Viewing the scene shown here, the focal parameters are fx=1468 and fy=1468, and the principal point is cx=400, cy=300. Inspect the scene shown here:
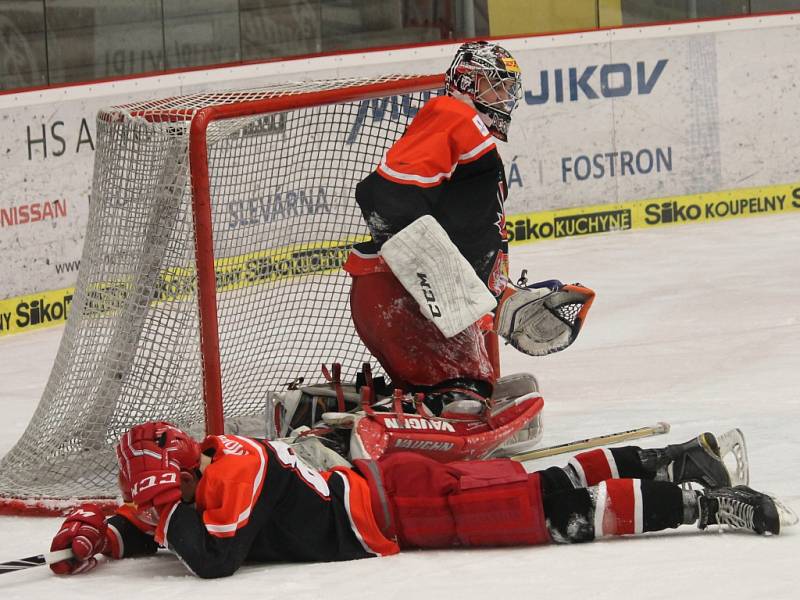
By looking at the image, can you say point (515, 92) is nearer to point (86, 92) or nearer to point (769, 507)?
point (769, 507)

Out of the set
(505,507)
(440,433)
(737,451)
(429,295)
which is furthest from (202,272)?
(737,451)

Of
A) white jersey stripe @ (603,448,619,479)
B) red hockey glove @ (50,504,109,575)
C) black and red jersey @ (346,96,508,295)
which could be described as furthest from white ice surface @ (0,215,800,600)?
black and red jersey @ (346,96,508,295)

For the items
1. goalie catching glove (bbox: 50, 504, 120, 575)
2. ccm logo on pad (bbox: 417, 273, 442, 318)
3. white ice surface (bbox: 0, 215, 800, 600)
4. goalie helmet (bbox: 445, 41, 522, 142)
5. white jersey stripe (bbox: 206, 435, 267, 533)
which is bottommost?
white ice surface (bbox: 0, 215, 800, 600)

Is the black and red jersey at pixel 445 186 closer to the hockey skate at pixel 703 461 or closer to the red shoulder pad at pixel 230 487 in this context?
the hockey skate at pixel 703 461

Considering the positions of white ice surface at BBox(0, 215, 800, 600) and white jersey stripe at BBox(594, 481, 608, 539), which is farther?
white jersey stripe at BBox(594, 481, 608, 539)

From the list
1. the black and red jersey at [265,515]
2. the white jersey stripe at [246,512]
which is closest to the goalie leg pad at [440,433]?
the black and red jersey at [265,515]

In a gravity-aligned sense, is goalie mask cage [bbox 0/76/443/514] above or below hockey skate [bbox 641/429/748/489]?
above

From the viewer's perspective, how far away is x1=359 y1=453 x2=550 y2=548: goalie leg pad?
2908 mm

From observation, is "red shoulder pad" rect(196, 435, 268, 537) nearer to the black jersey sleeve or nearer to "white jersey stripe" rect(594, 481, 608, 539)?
the black jersey sleeve

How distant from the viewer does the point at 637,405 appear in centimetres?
450

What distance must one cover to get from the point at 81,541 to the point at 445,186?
4.48 ft

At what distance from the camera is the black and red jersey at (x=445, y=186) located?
11.8ft

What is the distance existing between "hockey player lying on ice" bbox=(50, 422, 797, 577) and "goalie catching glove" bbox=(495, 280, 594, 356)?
1.25 metres

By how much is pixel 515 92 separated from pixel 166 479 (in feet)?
5.19
